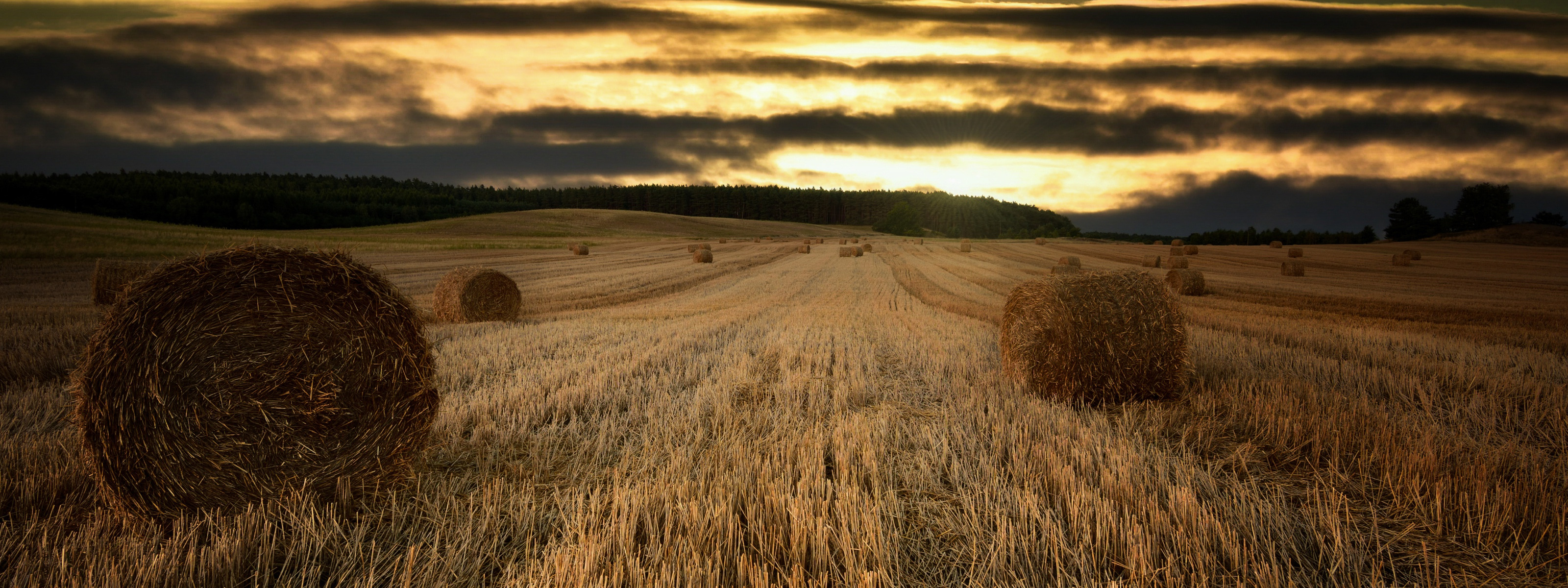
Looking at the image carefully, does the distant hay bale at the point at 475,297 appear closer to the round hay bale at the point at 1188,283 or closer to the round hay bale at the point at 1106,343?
the round hay bale at the point at 1106,343

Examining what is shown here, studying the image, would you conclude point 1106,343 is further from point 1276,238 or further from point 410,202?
point 410,202

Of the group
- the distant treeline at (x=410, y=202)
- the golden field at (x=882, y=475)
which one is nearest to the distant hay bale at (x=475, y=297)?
the golden field at (x=882, y=475)

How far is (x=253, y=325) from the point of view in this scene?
13.3 feet

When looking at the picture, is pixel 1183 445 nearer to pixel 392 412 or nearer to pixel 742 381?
pixel 742 381

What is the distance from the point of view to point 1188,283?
17625 millimetres

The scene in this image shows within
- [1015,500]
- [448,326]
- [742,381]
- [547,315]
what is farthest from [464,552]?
[547,315]

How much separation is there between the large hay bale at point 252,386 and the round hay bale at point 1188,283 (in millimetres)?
18881

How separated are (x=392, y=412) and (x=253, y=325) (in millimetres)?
991

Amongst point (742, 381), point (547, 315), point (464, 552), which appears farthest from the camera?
point (547, 315)

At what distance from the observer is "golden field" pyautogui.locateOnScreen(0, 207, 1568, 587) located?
2.94 meters

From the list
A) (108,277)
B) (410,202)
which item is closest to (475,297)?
(108,277)

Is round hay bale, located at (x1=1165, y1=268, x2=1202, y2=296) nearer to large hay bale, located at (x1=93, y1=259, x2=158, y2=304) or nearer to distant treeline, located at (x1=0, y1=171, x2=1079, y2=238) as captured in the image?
large hay bale, located at (x1=93, y1=259, x2=158, y2=304)

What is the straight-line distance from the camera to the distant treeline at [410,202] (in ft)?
227

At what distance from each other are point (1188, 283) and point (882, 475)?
56.7ft
